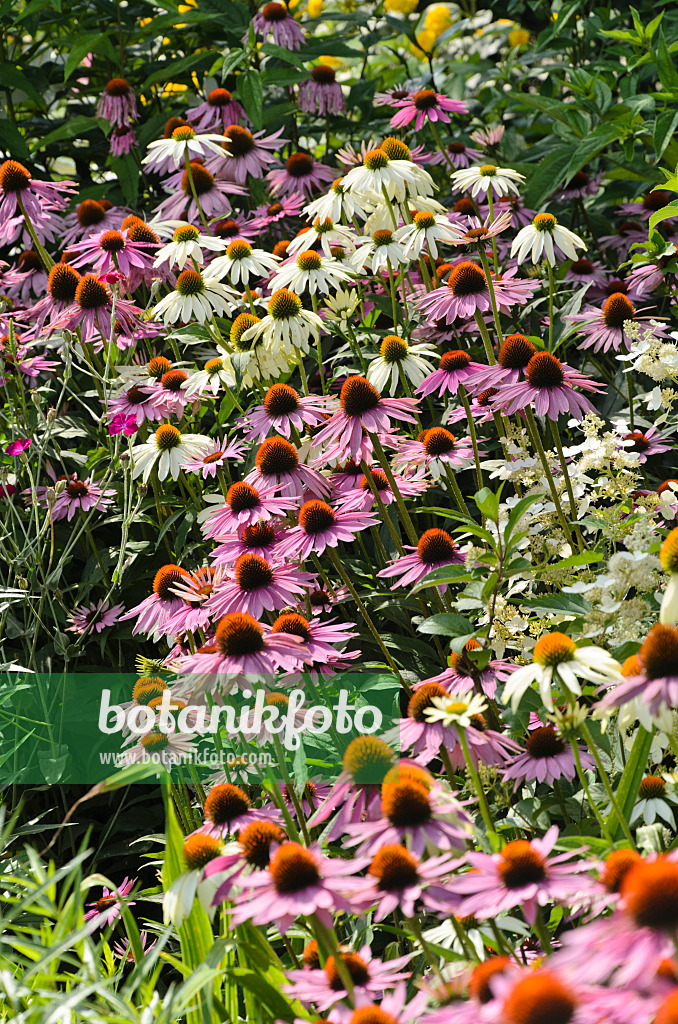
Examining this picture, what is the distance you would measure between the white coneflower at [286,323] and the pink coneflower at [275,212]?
3.10 feet

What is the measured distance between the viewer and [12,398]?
8.16ft

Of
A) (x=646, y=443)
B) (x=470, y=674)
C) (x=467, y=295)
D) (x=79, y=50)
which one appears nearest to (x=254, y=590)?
(x=470, y=674)

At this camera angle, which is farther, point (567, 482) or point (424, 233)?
point (424, 233)

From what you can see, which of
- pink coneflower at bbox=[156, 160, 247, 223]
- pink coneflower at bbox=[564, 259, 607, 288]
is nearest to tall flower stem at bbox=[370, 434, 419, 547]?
pink coneflower at bbox=[564, 259, 607, 288]

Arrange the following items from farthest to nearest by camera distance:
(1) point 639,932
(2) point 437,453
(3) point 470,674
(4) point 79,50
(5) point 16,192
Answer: (4) point 79,50, (5) point 16,192, (2) point 437,453, (3) point 470,674, (1) point 639,932

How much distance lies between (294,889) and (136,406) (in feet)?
5.30

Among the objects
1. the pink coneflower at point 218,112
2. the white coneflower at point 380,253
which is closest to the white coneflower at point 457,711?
the white coneflower at point 380,253

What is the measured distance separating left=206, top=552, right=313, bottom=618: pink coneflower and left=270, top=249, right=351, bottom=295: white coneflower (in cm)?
74

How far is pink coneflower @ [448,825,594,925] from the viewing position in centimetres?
95

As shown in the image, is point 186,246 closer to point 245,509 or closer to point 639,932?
point 245,509

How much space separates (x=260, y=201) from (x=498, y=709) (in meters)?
2.14

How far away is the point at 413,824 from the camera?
1036 millimetres

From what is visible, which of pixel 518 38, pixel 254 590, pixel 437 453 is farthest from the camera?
pixel 518 38

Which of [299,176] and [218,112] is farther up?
[218,112]
